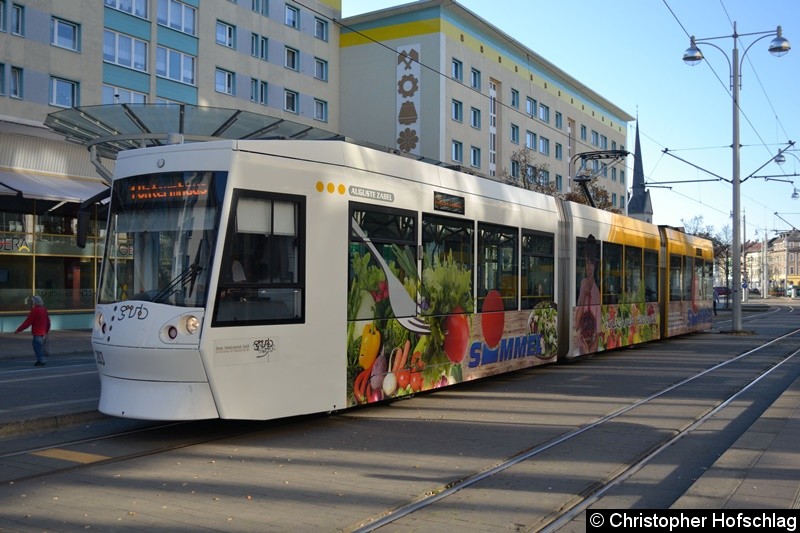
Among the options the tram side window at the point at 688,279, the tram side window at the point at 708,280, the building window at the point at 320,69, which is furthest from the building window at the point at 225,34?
the tram side window at the point at 688,279

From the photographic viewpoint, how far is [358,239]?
9.74 metres

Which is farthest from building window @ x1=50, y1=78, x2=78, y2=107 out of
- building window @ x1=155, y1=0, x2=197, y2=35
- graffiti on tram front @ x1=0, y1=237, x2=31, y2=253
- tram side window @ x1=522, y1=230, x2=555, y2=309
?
tram side window @ x1=522, y1=230, x2=555, y2=309

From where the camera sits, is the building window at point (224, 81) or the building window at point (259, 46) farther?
the building window at point (259, 46)

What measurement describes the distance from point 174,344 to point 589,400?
6.66m

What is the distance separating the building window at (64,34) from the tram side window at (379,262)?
81.7 ft

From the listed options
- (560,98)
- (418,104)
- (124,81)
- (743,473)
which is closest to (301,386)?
(743,473)

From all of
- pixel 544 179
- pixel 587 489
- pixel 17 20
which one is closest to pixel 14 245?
pixel 17 20

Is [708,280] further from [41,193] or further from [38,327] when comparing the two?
[41,193]

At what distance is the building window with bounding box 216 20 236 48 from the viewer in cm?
3925

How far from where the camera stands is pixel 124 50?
33.8m

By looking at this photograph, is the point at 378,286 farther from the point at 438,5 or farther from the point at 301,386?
the point at 438,5

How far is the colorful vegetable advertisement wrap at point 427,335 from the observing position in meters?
9.79

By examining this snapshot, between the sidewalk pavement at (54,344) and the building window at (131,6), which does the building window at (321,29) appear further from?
the sidewalk pavement at (54,344)

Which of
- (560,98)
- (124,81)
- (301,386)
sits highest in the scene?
(560,98)
